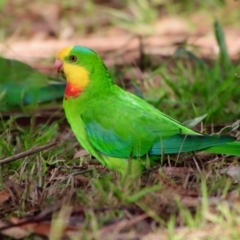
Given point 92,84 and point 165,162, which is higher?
point 92,84

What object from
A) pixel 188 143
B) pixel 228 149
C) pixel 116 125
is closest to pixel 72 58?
pixel 116 125

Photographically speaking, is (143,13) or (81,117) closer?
(81,117)

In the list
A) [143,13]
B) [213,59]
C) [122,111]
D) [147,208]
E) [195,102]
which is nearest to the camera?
[147,208]

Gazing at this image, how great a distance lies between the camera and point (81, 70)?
3766mm

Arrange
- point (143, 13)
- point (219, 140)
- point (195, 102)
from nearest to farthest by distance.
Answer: point (219, 140) < point (195, 102) < point (143, 13)

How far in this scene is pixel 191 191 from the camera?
312cm

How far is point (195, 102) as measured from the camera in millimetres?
4859

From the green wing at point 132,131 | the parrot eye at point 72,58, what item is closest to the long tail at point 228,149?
the green wing at point 132,131

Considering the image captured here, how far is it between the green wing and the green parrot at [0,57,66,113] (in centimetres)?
132

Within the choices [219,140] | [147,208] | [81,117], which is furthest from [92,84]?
[147,208]

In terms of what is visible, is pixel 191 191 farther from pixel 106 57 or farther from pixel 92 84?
pixel 106 57

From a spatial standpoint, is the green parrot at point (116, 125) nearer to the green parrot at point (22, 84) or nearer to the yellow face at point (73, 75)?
→ the yellow face at point (73, 75)

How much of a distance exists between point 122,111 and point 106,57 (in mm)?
2689

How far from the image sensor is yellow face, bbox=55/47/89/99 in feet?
12.3
